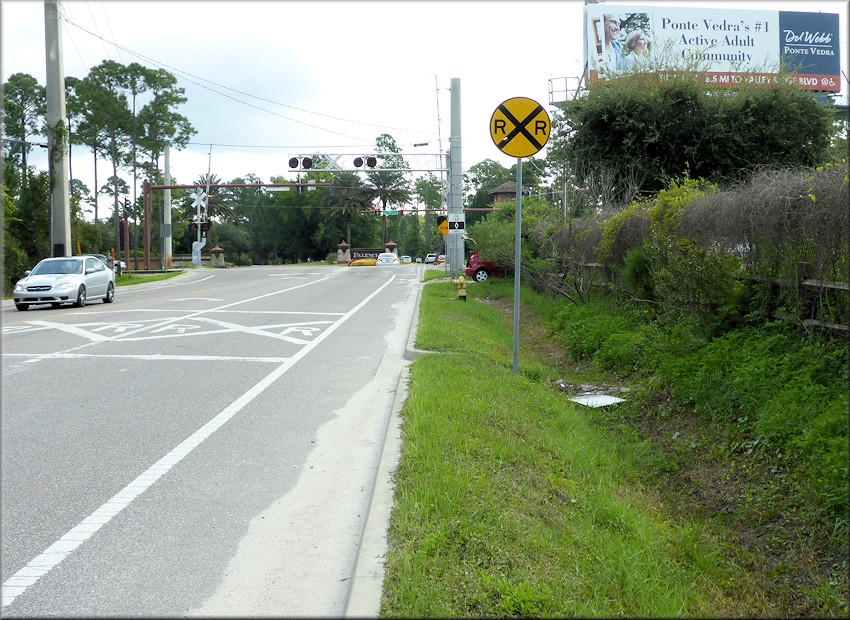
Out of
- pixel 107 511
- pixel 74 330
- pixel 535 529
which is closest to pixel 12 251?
pixel 74 330

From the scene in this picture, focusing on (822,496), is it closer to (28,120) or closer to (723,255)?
(723,255)

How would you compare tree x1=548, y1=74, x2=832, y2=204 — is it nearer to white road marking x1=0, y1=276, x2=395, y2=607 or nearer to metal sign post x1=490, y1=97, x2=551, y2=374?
metal sign post x1=490, y1=97, x2=551, y2=374

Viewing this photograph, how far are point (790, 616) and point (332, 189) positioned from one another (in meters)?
86.0

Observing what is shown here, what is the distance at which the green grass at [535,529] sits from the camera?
3924 millimetres

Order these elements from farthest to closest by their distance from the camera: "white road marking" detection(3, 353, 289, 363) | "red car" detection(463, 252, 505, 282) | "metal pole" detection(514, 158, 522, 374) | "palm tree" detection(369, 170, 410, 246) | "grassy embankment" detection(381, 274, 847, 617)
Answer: "palm tree" detection(369, 170, 410, 246) < "red car" detection(463, 252, 505, 282) < "white road marking" detection(3, 353, 289, 363) < "metal pole" detection(514, 158, 522, 374) < "grassy embankment" detection(381, 274, 847, 617)

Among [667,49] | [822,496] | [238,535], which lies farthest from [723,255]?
[667,49]

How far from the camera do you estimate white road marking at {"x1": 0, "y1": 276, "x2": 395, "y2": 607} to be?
13.6 ft

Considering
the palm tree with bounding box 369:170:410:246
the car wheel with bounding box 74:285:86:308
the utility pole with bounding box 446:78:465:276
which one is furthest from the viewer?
the palm tree with bounding box 369:170:410:246

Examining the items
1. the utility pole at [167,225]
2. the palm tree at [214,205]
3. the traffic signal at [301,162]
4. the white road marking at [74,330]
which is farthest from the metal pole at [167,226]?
the white road marking at [74,330]

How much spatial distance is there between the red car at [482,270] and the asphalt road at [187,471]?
19295mm

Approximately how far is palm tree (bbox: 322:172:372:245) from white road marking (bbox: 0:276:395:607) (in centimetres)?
7786

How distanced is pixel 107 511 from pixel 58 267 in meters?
18.1

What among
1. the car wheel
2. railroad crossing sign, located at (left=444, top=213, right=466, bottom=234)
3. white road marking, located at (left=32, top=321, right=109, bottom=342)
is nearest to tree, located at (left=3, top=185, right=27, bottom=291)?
the car wheel

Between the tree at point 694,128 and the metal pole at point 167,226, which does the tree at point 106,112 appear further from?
the tree at point 694,128
